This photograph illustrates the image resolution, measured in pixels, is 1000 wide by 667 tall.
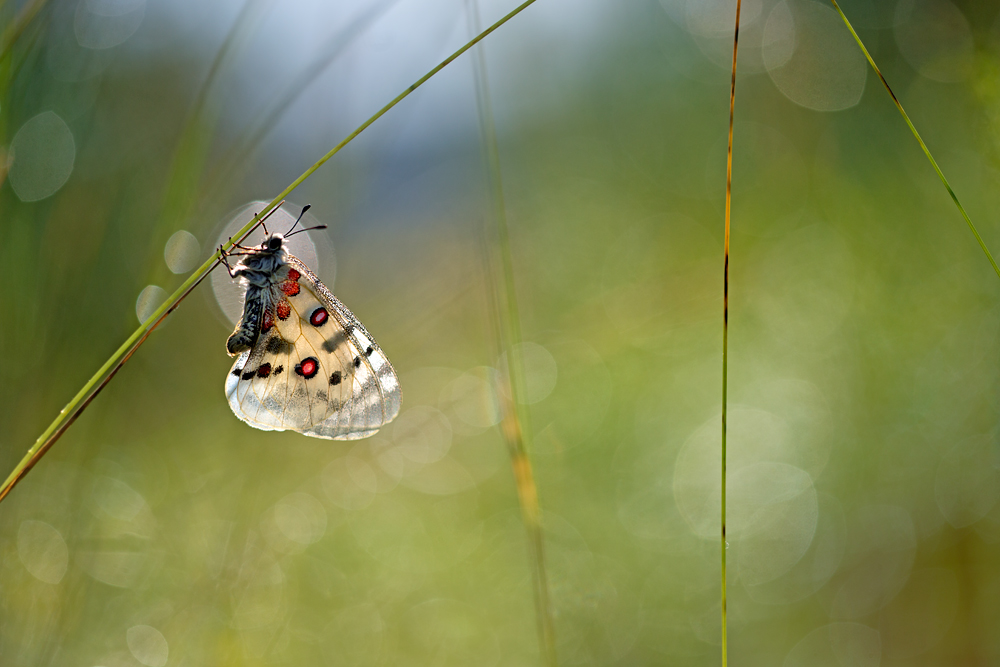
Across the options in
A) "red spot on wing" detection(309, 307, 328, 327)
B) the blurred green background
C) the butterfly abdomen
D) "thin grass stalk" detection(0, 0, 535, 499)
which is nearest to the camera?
"thin grass stalk" detection(0, 0, 535, 499)

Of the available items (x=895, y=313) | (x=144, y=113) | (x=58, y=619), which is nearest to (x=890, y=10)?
(x=895, y=313)

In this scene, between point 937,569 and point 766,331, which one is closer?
point 937,569

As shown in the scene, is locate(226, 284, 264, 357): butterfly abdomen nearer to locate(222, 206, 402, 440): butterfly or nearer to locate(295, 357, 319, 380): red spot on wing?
locate(222, 206, 402, 440): butterfly

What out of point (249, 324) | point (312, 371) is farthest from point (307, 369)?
point (249, 324)

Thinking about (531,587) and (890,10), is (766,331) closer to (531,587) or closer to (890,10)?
(531,587)

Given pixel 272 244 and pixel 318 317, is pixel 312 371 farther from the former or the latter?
pixel 272 244

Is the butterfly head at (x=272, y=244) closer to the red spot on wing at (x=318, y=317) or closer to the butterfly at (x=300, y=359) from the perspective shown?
the butterfly at (x=300, y=359)

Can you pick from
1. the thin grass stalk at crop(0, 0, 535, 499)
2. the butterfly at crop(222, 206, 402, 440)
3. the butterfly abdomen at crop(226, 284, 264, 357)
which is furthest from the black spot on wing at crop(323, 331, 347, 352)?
the thin grass stalk at crop(0, 0, 535, 499)

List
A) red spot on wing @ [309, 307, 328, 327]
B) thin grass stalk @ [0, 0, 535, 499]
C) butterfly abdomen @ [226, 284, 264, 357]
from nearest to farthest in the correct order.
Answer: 1. thin grass stalk @ [0, 0, 535, 499]
2. butterfly abdomen @ [226, 284, 264, 357]
3. red spot on wing @ [309, 307, 328, 327]
